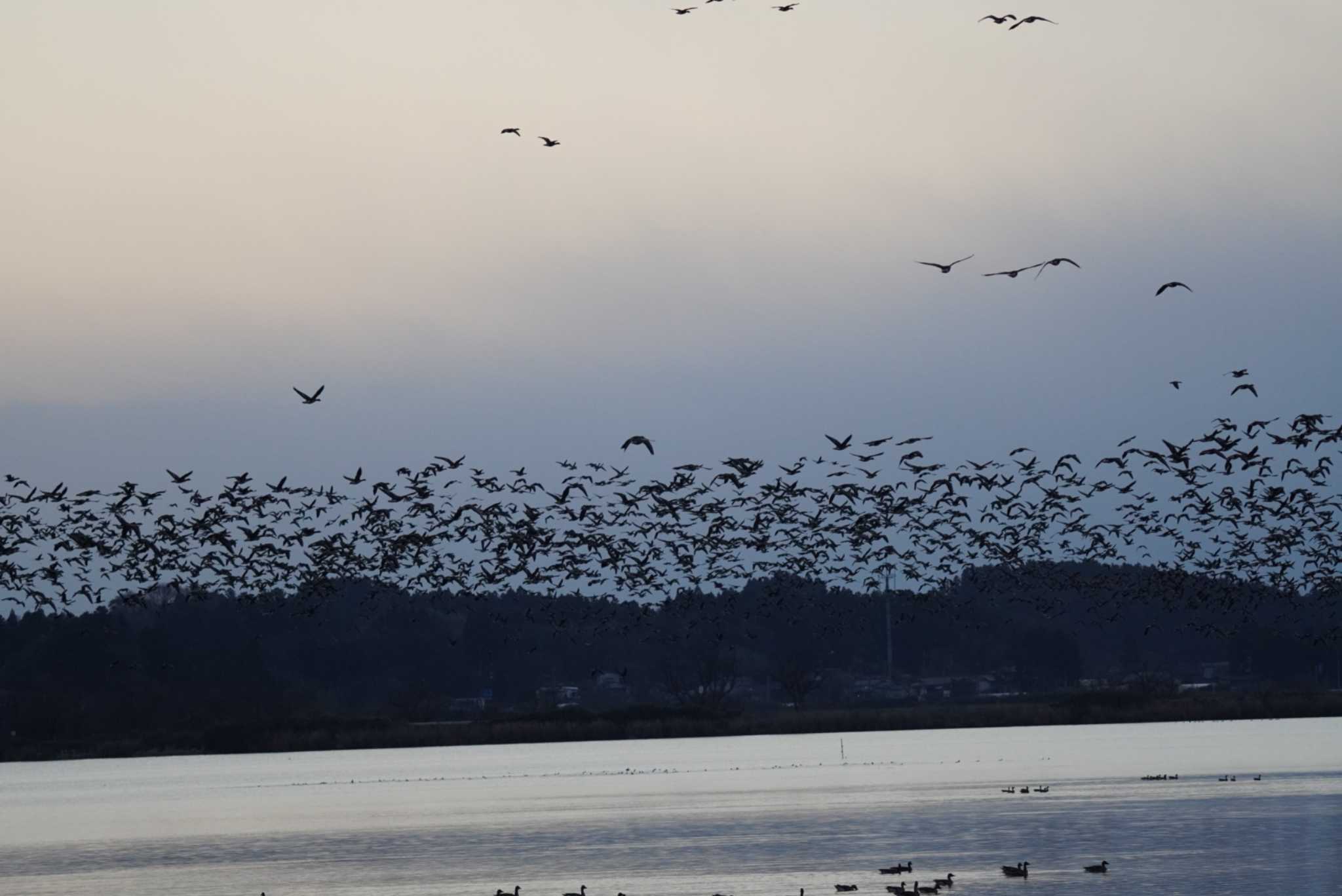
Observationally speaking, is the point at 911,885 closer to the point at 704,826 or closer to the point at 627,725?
the point at 704,826

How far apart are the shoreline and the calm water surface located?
33.2ft

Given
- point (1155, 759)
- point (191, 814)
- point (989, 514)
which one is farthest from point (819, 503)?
point (1155, 759)

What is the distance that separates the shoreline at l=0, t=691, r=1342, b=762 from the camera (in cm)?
12350

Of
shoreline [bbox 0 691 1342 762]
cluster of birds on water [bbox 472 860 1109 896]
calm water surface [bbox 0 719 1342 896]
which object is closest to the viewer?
cluster of birds on water [bbox 472 860 1109 896]

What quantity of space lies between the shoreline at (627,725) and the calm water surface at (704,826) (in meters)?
10.1

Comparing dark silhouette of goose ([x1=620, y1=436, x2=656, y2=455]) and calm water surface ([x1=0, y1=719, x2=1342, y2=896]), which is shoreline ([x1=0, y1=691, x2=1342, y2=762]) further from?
dark silhouette of goose ([x1=620, y1=436, x2=656, y2=455])

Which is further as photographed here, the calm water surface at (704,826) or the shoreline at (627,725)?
the shoreline at (627,725)

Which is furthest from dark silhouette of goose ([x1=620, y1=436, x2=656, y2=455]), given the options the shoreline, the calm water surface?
the shoreline

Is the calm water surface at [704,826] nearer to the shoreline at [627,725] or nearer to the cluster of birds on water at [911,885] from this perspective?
the cluster of birds on water at [911,885]

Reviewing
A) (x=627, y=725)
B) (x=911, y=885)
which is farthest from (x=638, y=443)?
(x=627, y=725)

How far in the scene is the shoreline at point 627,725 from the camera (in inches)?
4862

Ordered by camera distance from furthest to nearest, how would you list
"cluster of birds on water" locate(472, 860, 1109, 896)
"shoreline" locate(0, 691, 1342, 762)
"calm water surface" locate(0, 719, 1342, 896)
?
"shoreline" locate(0, 691, 1342, 762)
"calm water surface" locate(0, 719, 1342, 896)
"cluster of birds on water" locate(472, 860, 1109, 896)

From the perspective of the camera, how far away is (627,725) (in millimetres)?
133500

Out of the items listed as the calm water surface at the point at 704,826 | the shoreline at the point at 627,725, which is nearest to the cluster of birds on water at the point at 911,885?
the calm water surface at the point at 704,826
